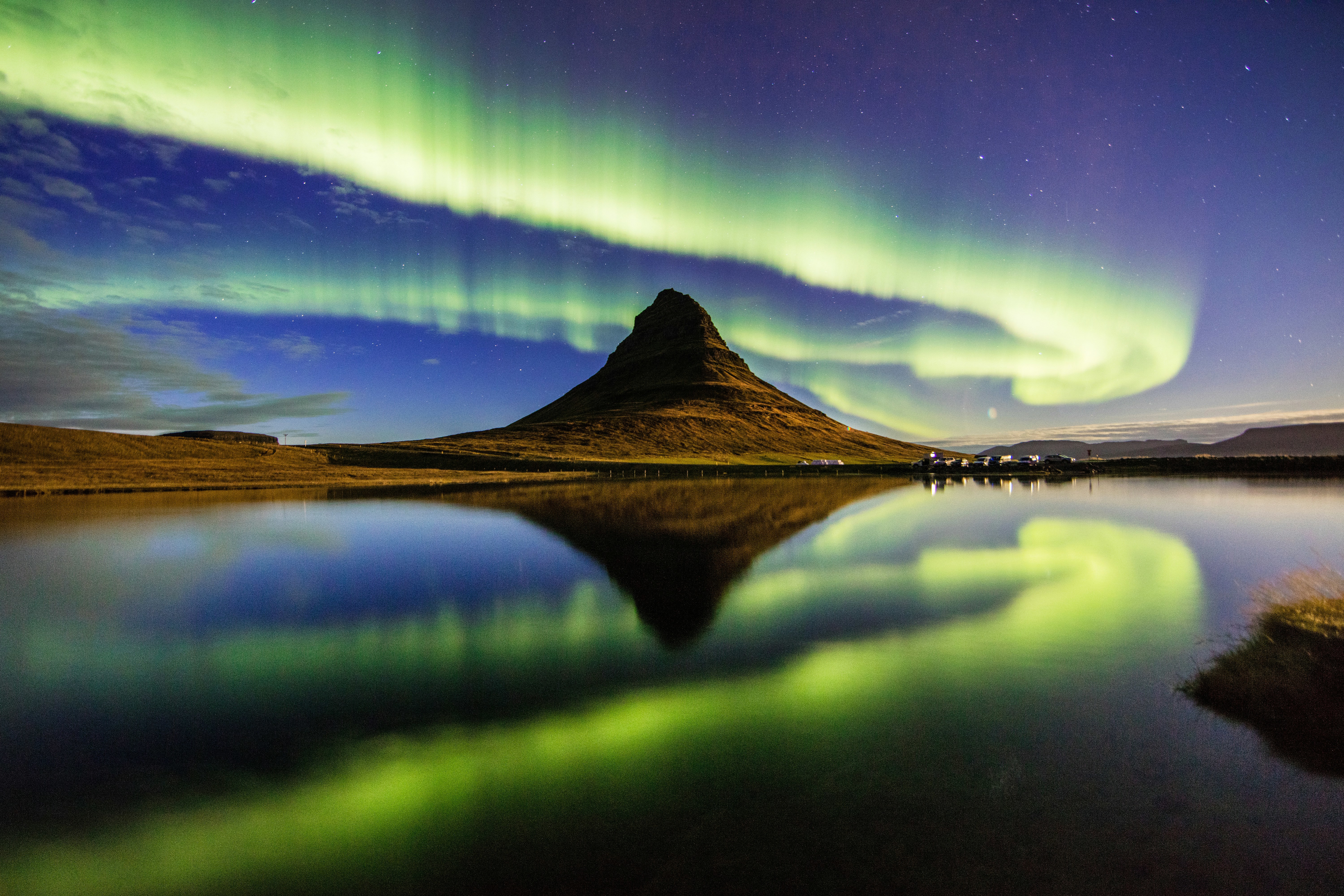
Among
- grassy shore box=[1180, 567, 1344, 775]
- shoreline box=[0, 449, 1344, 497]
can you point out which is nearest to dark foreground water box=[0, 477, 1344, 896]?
grassy shore box=[1180, 567, 1344, 775]

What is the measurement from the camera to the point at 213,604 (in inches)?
587

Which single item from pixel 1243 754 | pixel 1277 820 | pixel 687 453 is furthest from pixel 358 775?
pixel 687 453

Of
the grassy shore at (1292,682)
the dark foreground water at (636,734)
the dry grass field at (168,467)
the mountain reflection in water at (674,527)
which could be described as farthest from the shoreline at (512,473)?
the grassy shore at (1292,682)

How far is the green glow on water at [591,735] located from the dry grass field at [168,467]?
6223 centimetres

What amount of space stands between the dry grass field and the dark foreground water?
49.8 meters

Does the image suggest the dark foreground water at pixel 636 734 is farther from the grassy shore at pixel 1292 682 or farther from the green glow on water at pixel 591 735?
the grassy shore at pixel 1292 682

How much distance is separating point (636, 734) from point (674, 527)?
69.9 feet

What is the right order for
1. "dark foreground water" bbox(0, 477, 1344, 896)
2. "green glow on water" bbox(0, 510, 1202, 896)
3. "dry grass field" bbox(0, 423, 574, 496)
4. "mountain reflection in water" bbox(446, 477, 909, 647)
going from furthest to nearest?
"dry grass field" bbox(0, 423, 574, 496) → "mountain reflection in water" bbox(446, 477, 909, 647) → "green glow on water" bbox(0, 510, 1202, 896) → "dark foreground water" bbox(0, 477, 1344, 896)

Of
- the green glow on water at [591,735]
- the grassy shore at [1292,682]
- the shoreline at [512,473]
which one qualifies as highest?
the shoreline at [512,473]

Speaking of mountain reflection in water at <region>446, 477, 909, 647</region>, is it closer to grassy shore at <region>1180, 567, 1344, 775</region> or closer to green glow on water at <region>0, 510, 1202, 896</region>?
green glow on water at <region>0, 510, 1202, 896</region>

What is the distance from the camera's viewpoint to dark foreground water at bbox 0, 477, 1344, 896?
5215 mm

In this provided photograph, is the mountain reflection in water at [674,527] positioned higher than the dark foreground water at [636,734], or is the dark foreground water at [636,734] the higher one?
the mountain reflection in water at [674,527]

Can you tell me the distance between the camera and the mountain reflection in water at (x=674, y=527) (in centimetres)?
1534

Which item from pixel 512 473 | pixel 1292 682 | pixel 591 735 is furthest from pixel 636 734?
pixel 512 473
